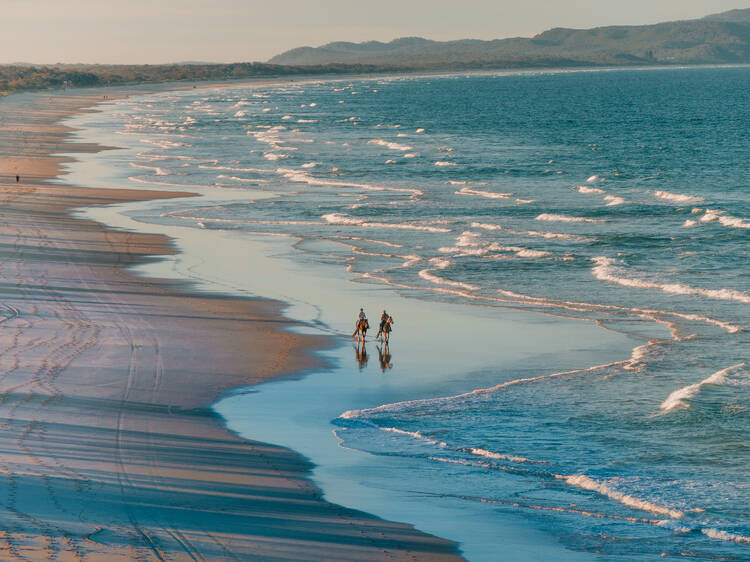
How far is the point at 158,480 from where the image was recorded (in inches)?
637

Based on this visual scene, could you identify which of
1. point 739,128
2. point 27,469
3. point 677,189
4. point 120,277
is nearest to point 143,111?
point 739,128

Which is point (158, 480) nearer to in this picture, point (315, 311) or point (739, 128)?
point (315, 311)

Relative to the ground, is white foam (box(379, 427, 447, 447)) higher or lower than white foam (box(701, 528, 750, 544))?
higher

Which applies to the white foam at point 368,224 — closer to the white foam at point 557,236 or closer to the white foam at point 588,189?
the white foam at point 557,236

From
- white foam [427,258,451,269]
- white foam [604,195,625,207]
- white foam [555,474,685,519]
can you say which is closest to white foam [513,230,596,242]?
white foam [427,258,451,269]

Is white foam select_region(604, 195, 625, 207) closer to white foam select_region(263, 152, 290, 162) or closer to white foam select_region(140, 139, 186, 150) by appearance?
white foam select_region(263, 152, 290, 162)

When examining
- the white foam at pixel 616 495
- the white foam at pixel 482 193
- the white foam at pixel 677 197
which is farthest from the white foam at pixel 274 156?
the white foam at pixel 616 495

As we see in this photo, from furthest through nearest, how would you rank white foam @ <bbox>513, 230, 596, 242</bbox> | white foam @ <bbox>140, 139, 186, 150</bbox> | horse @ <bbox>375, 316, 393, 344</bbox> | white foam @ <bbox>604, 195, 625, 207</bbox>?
1. white foam @ <bbox>140, 139, 186, 150</bbox>
2. white foam @ <bbox>604, 195, 625, 207</bbox>
3. white foam @ <bbox>513, 230, 596, 242</bbox>
4. horse @ <bbox>375, 316, 393, 344</bbox>

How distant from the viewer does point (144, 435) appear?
18438mm

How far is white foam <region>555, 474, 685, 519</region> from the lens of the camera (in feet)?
51.9

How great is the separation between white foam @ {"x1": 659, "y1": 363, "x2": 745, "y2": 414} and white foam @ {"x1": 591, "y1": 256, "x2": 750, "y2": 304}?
853 cm

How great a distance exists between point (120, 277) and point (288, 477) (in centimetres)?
1847

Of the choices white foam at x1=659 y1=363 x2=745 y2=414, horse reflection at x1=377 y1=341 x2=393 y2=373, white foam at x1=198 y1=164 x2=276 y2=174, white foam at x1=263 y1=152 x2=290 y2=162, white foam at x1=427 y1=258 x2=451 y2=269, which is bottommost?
white foam at x1=659 y1=363 x2=745 y2=414

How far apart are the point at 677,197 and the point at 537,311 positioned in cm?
2791
